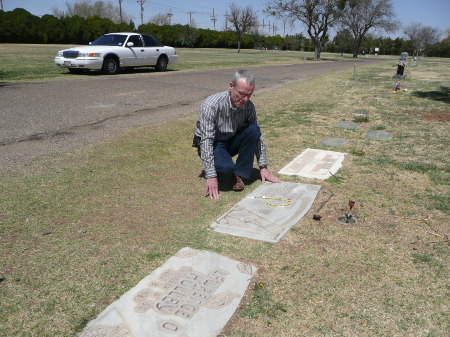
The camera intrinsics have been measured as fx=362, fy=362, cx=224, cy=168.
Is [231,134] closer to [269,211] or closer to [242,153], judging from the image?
[242,153]

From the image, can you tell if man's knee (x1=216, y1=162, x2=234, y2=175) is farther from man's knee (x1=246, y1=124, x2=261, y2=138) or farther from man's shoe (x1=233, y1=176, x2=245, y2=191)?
man's knee (x1=246, y1=124, x2=261, y2=138)

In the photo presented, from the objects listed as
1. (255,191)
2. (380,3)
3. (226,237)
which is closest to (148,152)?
(255,191)

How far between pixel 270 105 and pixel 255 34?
237ft

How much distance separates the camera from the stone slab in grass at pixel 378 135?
6223 millimetres

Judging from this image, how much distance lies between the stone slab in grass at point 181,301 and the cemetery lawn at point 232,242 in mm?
82

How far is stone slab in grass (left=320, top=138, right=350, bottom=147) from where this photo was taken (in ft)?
19.0

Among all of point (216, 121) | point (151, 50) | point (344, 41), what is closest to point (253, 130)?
point (216, 121)

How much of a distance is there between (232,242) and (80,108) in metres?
6.47

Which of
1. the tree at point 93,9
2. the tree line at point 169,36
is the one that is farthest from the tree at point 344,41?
the tree at point 93,9

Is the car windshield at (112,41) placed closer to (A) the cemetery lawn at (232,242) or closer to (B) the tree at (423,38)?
(A) the cemetery lawn at (232,242)

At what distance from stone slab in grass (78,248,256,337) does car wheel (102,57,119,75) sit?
1315 centimetres

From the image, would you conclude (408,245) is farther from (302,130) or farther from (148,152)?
(302,130)

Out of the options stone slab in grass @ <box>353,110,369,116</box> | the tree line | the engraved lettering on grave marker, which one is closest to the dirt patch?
stone slab in grass @ <box>353,110,369,116</box>

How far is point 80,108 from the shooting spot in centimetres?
812
